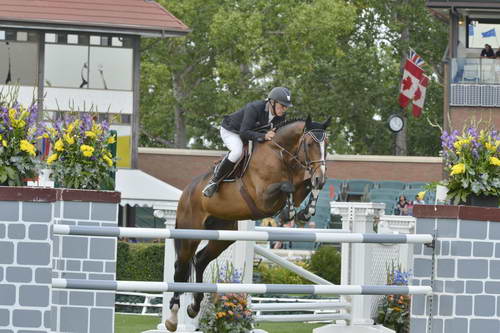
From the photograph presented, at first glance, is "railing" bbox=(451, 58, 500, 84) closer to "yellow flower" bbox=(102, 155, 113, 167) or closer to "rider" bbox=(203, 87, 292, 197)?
"rider" bbox=(203, 87, 292, 197)

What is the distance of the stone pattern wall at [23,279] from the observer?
689 centimetres

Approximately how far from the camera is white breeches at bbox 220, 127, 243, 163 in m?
10.7

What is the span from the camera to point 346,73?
4347 cm

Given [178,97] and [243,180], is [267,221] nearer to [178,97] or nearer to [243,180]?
[243,180]

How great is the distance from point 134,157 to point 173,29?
4.44 meters

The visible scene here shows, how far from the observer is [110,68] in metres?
35.7

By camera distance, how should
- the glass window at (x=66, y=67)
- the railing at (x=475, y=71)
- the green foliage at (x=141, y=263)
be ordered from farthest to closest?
the glass window at (x=66, y=67), the railing at (x=475, y=71), the green foliage at (x=141, y=263)

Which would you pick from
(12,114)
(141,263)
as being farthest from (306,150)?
(141,263)

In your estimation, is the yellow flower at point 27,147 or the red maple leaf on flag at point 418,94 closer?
the yellow flower at point 27,147

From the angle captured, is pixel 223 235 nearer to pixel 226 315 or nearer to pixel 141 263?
pixel 226 315

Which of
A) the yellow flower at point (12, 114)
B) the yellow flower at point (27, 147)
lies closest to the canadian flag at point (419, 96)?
the yellow flower at point (12, 114)

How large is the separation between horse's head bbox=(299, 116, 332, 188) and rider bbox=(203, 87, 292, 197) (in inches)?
15.0

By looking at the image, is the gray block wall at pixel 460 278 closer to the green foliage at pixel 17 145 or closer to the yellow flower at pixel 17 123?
the green foliage at pixel 17 145

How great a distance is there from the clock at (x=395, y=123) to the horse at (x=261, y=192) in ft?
89.0
